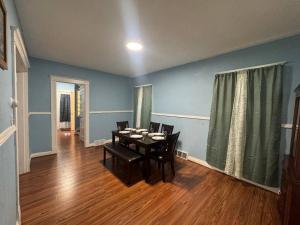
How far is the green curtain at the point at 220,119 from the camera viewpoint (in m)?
2.62

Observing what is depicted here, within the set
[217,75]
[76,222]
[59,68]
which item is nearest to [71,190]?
[76,222]

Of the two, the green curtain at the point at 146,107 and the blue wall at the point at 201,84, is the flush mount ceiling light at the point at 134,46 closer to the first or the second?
the blue wall at the point at 201,84

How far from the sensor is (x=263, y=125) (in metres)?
2.21

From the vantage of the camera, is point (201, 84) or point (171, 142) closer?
point (171, 142)

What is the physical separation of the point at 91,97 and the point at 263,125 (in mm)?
4292

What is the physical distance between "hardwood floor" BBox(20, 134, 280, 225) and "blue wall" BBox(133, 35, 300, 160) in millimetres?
881

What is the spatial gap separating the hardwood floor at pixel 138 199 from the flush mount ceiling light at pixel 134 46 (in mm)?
2400

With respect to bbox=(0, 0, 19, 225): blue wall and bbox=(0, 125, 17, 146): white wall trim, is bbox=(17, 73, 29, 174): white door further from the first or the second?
bbox=(0, 125, 17, 146): white wall trim

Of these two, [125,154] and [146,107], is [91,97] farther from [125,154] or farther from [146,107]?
[125,154]

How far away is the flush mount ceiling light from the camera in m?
2.37

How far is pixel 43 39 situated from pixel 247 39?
3350 mm

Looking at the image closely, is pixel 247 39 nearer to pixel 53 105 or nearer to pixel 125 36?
pixel 125 36

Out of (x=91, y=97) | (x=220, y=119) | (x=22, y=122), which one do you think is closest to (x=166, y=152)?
(x=220, y=119)

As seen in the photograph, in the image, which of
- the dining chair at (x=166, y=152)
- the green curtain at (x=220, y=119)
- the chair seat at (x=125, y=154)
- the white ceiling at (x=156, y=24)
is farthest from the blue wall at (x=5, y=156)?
the green curtain at (x=220, y=119)
